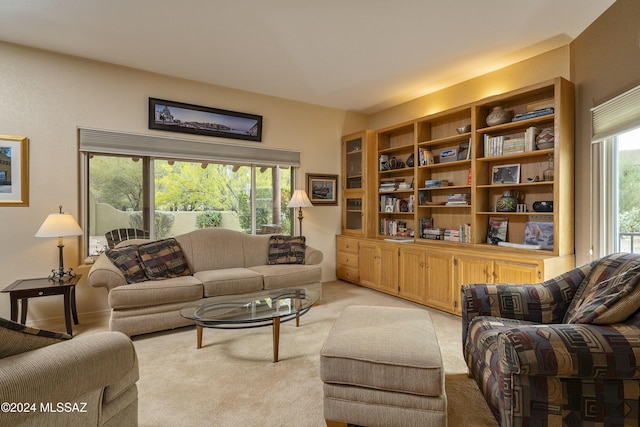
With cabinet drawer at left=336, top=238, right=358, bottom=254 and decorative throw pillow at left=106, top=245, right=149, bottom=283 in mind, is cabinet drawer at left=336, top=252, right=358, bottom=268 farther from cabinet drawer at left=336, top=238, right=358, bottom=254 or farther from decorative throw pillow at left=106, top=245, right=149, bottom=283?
decorative throw pillow at left=106, top=245, right=149, bottom=283

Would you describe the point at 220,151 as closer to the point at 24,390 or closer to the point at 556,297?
the point at 24,390

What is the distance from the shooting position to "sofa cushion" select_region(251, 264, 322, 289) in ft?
A: 11.5

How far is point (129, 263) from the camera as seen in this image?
Answer: 120 inches

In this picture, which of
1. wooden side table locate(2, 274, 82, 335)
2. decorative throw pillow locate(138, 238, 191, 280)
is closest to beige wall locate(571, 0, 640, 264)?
decorative throw pillow locate(138, 238, 191, 280)

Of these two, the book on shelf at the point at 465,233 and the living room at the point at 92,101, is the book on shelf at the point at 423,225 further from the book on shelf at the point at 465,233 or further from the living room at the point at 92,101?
the living room at the point at 92,101

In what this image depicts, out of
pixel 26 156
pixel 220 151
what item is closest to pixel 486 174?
pixel 220 151

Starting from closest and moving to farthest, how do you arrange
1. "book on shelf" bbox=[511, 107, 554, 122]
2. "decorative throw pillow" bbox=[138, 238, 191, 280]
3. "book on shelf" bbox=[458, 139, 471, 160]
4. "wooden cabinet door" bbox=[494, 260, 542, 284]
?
"wooden cabinet door" bbox=[494, 260, 542, 284], "book on shelf" bbox=[511, 107, 554, 122], "decorative throw pillow" bbox=[138, 238, 191, 280], "book on shelf" bbox=[458, 139, 471, 160]

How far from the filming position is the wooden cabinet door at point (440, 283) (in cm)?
338

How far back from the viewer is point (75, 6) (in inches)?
95.7

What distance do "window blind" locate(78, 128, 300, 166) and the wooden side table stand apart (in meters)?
1.40

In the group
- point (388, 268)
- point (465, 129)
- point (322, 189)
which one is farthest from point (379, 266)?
point (465, 129)

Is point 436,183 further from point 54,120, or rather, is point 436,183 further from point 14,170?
point 14,170

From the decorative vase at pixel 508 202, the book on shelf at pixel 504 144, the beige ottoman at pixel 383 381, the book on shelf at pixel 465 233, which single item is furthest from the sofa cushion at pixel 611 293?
the book on shelf at pixel 465 233

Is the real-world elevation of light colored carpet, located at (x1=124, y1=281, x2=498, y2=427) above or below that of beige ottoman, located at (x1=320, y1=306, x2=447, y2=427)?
→ below
